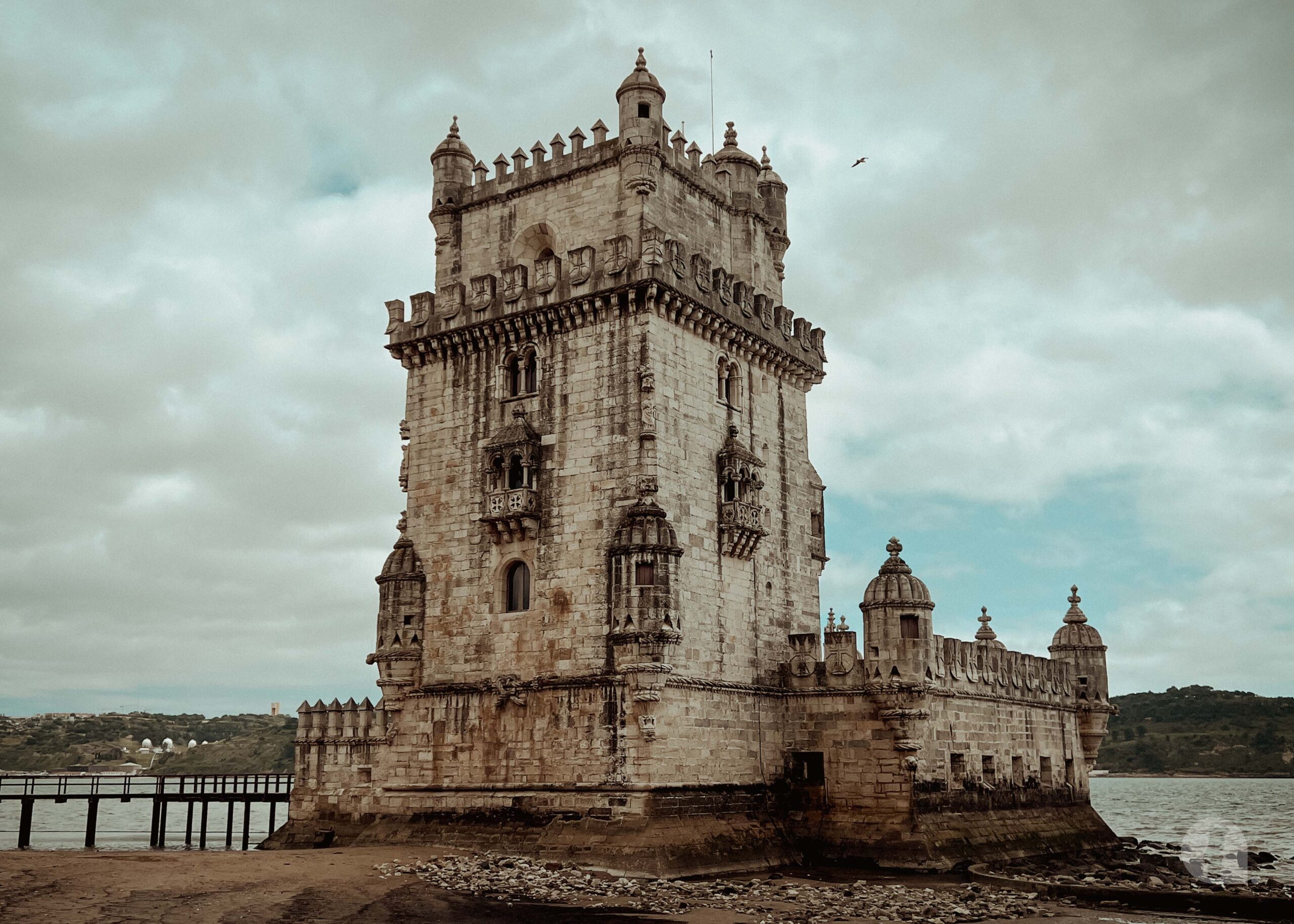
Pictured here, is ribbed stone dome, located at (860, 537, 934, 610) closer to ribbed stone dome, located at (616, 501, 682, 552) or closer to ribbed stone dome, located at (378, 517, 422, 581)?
ribbed stone dome, located at (616, 501, 682, 552)

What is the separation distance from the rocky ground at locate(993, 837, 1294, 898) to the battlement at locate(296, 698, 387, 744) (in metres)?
17.3

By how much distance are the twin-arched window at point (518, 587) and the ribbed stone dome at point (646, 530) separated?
337 centimetres

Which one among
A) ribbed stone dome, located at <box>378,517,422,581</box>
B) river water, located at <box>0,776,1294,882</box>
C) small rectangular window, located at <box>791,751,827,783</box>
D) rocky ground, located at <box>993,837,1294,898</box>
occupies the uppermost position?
ribbed stone dome, located at <box>378,517,422,581</box>

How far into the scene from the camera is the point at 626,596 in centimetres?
3142

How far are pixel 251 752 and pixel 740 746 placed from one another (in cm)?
9515

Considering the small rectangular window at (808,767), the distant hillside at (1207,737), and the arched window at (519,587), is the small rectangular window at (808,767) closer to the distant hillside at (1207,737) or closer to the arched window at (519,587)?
the arched window at (519,587)

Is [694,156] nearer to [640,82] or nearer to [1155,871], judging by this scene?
[640,82]

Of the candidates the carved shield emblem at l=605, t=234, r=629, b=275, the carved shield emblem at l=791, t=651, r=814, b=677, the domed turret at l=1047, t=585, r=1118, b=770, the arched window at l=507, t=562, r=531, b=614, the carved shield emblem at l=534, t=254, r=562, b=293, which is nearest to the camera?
the carved shield emblem at l=605, t=234, r=629, b=275

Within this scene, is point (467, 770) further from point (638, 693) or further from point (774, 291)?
point (774, 291)

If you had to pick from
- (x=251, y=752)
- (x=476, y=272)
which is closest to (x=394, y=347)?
(x=476, y=272)

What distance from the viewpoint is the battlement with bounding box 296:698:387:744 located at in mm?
35688

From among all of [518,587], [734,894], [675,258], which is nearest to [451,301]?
[675,258]

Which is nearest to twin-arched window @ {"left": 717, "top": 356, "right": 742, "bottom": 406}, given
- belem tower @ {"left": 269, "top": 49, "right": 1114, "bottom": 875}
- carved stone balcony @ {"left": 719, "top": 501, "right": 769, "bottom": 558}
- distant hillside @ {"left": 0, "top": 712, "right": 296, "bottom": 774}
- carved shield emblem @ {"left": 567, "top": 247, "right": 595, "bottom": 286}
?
belem tower @ {"left": 269, "top": 49, "right": 1114, "bottom": 875}

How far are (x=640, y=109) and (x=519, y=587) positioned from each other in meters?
13.7
